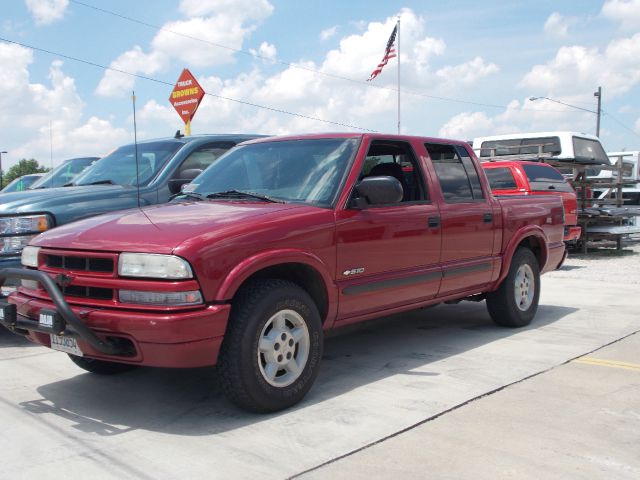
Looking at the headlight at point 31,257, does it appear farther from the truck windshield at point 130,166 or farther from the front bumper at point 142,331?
the truck windshield at point 130,166

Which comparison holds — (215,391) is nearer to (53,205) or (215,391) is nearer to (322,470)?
(322,470)

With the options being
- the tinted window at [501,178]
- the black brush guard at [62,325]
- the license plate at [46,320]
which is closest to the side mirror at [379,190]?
the black brush guard at [62,325]

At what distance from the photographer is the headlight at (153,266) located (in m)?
3.79

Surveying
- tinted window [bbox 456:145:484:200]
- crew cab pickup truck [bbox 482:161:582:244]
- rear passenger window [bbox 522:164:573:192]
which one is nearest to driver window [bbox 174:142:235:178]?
tinted window [bbox 456:145:484:200]

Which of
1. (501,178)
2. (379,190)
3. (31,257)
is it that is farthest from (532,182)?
(31,257)

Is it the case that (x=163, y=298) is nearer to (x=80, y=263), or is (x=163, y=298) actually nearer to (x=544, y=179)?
(x=80, y=263)

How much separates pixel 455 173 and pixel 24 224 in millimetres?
3790

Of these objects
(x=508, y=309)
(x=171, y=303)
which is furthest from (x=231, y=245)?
(x=508, y=309)

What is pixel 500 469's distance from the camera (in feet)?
11.2

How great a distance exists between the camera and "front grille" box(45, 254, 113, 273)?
4012mm

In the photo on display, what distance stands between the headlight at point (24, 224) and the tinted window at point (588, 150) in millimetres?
13150

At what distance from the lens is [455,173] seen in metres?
6.11

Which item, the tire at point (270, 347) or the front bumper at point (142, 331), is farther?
the tire at point (270, 347)

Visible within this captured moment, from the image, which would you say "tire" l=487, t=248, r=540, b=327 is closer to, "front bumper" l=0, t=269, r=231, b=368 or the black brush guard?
"front bumper" l=0, t=269, r=231, b=368
